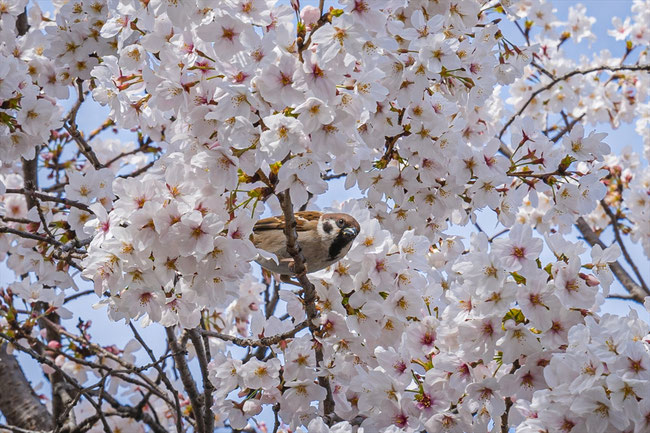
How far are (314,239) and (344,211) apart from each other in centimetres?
20

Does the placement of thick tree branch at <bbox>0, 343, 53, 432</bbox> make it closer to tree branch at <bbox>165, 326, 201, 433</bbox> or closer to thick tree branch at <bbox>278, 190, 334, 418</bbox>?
tree branch at <bbox>165, 326, 201, 433</bbox>

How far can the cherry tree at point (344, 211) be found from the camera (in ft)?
6.97

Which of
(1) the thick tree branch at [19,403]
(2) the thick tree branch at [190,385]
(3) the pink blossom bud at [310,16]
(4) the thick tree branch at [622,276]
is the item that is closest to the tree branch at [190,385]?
(2) the thick tree branch at [190,385]

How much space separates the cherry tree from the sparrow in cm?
13

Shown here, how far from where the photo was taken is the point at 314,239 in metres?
3.20

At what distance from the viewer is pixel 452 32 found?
2.98 m

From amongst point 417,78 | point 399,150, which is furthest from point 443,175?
point 417,78

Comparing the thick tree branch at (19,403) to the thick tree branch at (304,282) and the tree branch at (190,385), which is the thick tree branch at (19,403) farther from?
the thick tree branch at (304,282)

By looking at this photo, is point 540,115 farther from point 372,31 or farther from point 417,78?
point 372,31

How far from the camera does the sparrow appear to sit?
304cm

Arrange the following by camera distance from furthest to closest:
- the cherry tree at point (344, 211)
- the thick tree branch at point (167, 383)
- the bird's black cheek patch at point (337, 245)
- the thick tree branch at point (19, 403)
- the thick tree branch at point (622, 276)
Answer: the thick tree branch at point (622, 276)
the thick tree branch at point (19, 403)
the thick tree branch at point (167, 383)
the bird's black cheek patch at point (337, 245)
the cherry tree at point (344, 211)

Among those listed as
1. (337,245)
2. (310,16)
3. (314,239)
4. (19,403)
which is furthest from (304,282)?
(19,403)

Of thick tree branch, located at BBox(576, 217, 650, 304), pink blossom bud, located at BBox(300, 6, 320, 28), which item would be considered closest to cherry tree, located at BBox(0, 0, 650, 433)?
pink blossom bud, located at BBox(300, 6, 320, 28)

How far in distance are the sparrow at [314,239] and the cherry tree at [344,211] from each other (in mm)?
125
